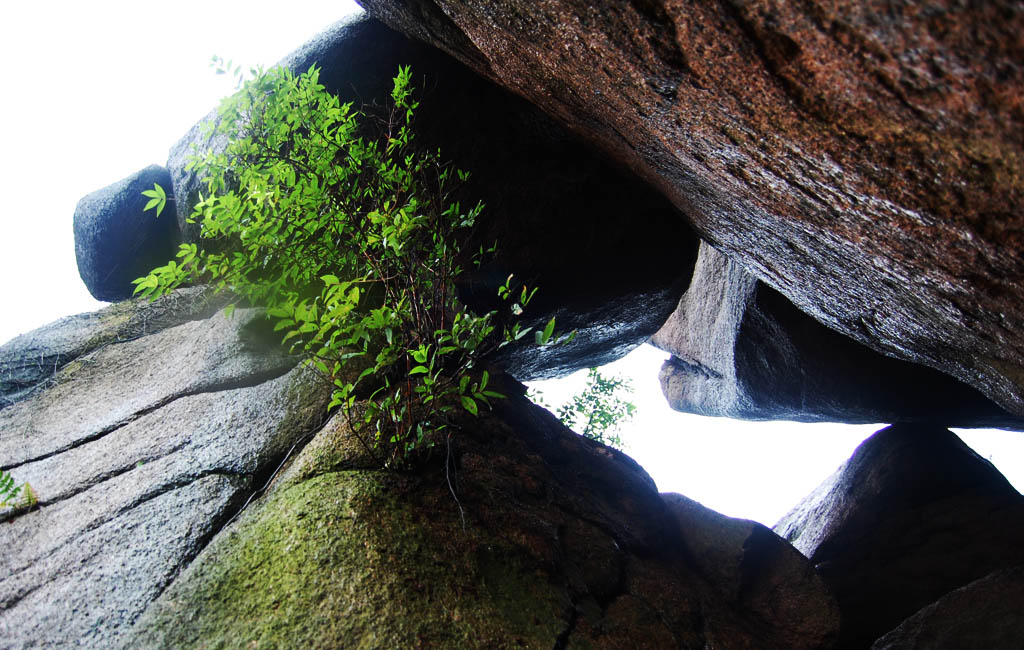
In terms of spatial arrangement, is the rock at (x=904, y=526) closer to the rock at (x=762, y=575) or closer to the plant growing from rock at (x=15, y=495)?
the rock at (x=762, y=575)

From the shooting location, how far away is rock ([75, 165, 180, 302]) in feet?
23.1

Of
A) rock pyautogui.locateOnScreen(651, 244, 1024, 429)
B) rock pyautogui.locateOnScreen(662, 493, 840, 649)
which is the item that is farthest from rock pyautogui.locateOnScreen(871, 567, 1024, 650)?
rock pyautogui.locateOnScreen(651, 244, 1024, 429)

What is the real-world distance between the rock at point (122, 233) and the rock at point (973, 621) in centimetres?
870

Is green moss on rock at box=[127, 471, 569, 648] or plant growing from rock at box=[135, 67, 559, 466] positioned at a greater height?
plant growing from rock at box=[135, 67, 559, 466]

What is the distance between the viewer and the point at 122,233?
7109 millimetres

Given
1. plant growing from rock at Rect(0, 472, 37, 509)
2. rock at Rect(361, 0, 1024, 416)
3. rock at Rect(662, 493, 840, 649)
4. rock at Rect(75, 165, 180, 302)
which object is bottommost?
plant growing from rock at Rect(0, 472, 37, 509)

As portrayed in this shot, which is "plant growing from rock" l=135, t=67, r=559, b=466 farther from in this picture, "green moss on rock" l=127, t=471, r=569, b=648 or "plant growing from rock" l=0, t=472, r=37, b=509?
"plant growing from rock" l=0, t=472, r=37, b=509

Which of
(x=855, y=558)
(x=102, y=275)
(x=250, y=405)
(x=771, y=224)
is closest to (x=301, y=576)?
(x=250, y=405)

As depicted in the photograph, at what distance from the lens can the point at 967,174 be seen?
216cm

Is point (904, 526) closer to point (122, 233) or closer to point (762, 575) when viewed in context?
point (762, 575)

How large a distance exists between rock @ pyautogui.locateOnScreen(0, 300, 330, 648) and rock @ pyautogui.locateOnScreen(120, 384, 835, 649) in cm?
31

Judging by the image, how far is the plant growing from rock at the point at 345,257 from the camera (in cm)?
348

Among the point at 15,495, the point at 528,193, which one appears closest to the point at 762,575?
the point at 528,193

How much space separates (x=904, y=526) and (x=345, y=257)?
300 inches
